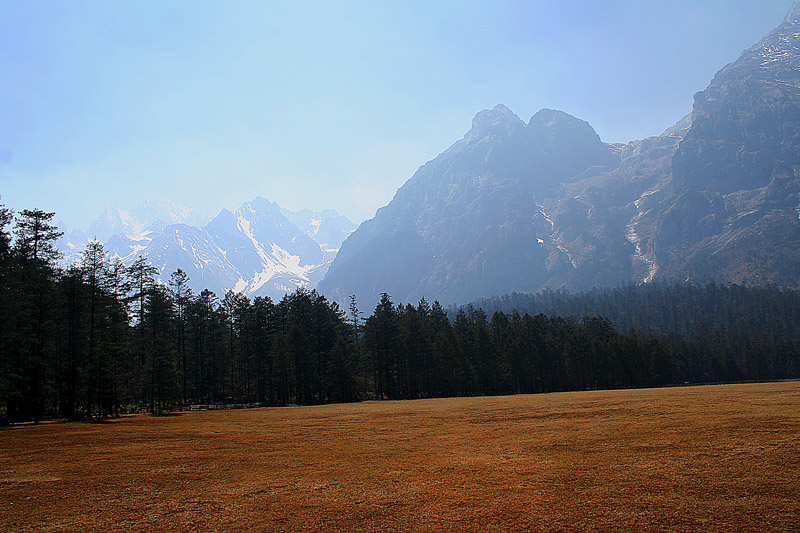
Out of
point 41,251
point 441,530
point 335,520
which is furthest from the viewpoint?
point 41,251

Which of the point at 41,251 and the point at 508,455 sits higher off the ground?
the point at 41,251

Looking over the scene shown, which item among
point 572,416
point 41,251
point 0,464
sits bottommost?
point 572,416

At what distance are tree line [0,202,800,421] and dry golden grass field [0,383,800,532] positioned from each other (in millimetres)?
17947

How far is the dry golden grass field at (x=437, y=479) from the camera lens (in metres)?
12.0

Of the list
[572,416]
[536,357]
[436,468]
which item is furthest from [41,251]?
[536,357]

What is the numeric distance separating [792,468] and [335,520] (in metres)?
14.1

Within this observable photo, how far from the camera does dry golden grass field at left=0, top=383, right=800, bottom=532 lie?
12.0 m

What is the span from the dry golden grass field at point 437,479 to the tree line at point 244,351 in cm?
1795

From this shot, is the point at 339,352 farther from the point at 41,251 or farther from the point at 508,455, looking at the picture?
the point at 508,455

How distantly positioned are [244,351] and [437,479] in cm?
7297

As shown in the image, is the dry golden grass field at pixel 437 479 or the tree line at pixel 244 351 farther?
the tree line at pixel 244 351

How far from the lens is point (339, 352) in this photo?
7669cm

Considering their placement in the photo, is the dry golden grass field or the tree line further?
the tree line

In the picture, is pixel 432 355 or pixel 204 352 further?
pixel 432 355
